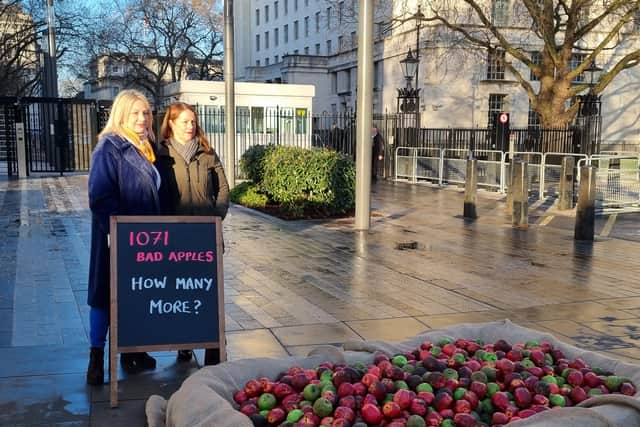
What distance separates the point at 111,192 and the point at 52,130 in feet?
66.9

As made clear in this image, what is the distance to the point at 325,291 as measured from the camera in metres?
6.80

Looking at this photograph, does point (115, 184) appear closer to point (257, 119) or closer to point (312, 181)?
point (312, 181)

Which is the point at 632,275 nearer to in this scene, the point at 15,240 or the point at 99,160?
the point at 99,160

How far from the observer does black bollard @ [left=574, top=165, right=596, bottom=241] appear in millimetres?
10219

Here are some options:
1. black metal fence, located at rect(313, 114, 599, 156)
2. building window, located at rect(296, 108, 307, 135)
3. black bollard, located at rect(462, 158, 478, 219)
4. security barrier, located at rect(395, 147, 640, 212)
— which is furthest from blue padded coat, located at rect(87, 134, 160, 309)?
building window, located at rect(296, 108, 307, 135)

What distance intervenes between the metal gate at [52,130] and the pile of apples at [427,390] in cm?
1998

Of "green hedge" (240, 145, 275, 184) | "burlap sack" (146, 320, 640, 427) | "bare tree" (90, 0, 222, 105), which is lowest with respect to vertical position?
"burlap sack" (146, 320, 640, 427)

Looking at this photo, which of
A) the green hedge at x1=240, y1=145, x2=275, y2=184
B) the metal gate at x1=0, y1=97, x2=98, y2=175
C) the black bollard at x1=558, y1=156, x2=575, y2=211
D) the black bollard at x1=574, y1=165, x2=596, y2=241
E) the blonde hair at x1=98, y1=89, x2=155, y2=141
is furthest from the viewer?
the metal gate at x1=0, y1=97, x2=98, y2=175

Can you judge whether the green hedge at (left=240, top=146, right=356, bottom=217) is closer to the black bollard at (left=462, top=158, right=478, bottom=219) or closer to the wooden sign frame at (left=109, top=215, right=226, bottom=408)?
the black bollard at (left=462, top=158, right=478, bottom=219)

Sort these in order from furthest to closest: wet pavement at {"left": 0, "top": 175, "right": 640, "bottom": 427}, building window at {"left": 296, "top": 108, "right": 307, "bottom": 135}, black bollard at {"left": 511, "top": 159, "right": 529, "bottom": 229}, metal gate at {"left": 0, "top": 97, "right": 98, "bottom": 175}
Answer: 1. building window at {"left": 296, "top": 108, "right": 307, "bottom": 135}
2. metal gate at {"left": 0, "top": 97, "right": 98, "bottom": 175}
3. black bollard at {"left": 511, "top": 159, "right": 529, "bottom": 229}
4. wet pavement at {"left": 0, "top": 175, "right": 640, "bottom": 427}

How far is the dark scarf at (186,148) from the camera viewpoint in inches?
174

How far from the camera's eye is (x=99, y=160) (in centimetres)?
400

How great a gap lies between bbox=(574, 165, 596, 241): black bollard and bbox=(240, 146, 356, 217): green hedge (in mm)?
4415

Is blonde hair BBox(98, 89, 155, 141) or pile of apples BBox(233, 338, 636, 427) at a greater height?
blonde hair BBox(98, 89, 155, 141)
